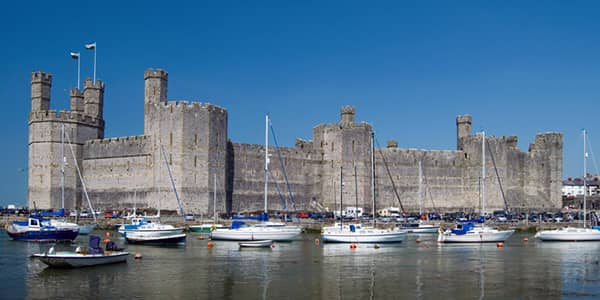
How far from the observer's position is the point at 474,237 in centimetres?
4184

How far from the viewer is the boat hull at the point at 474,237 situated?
4109 centimetres

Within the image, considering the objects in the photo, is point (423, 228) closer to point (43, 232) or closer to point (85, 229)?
point (85, 229)

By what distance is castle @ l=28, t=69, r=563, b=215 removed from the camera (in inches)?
2053

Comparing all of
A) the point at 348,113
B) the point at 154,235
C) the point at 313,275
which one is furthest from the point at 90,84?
the point at 313,275

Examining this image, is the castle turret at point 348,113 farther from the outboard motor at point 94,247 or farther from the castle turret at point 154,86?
the outboard motor at point 94,247

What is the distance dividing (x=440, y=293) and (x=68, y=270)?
12119 mm

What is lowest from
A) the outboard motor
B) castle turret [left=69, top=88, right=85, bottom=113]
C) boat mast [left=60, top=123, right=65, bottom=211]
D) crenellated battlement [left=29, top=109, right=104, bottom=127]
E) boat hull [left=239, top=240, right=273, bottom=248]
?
boat hull [left=239, top=240, right=273, bottom=248]

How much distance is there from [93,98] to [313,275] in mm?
39684

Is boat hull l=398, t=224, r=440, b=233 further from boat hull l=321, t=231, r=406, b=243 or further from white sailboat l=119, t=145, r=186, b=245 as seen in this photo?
white sailboat l=119, t=145, r=186, b=245

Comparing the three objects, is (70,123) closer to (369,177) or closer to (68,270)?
(369,177)

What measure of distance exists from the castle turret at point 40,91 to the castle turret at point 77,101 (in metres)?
2.36

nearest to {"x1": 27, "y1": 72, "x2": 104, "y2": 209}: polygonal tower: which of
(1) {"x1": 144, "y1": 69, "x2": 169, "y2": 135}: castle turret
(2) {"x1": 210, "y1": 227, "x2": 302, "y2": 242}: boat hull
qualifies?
(1) {"x1": 144, "y1": 69, "x2": 169, "y2": 135}: castle turret

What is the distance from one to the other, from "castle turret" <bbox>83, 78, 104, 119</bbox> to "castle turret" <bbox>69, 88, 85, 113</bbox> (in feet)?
1.95

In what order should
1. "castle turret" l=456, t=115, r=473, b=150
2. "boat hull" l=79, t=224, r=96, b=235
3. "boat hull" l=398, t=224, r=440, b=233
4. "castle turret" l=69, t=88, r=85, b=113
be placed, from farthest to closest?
1. "castle turret" l=456, t=115, r=473, b=150
2. "castle turret" l=69, t=88, r=85, b=113
3. "boat hull" l=398, t=224, r=440, b=233
4. "boat hull" l=79, t=224, r=96, b=235
